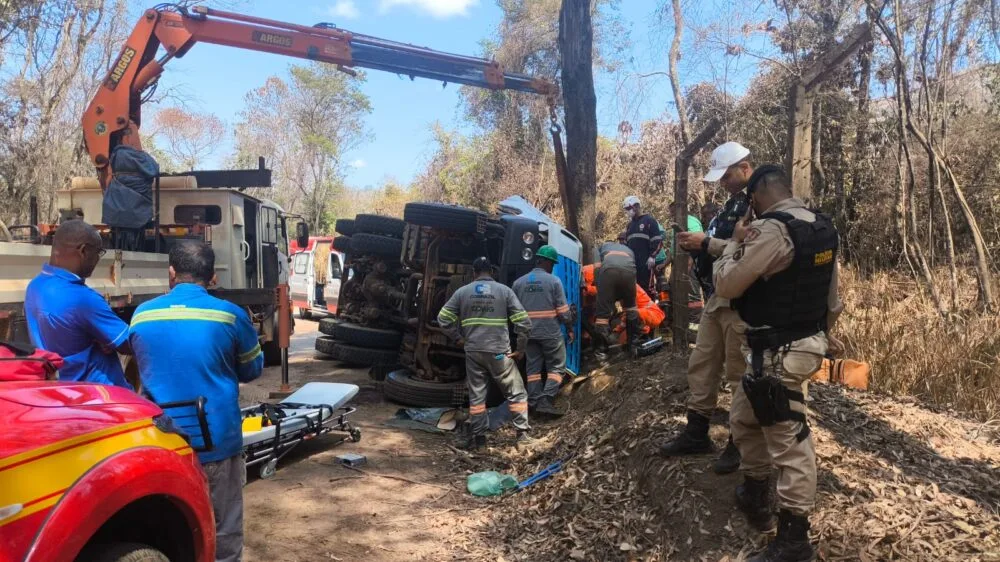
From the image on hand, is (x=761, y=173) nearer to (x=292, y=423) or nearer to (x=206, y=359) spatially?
(x=206, y=359)

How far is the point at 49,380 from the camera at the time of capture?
7.53ft

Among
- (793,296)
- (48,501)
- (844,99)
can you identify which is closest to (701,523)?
(793,296)

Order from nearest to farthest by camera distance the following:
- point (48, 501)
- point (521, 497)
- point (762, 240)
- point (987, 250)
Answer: point (48, 501), point (762, 240), point (521, 497), point (987, 250)

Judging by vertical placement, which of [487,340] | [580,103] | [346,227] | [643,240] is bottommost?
[487,340]

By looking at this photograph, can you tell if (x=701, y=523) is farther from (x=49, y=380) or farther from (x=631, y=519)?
(x=49, y=380)

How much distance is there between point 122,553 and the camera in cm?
198

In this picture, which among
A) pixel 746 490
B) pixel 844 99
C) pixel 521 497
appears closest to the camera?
pixel 746 490

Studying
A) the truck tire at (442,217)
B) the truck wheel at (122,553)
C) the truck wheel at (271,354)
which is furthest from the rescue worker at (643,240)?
the truck wheel at (122,553)

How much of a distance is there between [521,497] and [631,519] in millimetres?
1060

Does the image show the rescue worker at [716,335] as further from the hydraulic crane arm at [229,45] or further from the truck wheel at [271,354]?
the truck wheel at [271,354]

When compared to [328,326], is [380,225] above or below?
above

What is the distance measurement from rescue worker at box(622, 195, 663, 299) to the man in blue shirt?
259 inches

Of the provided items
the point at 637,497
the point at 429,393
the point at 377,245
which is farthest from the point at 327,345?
the point at 637,497

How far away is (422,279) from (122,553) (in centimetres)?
538
